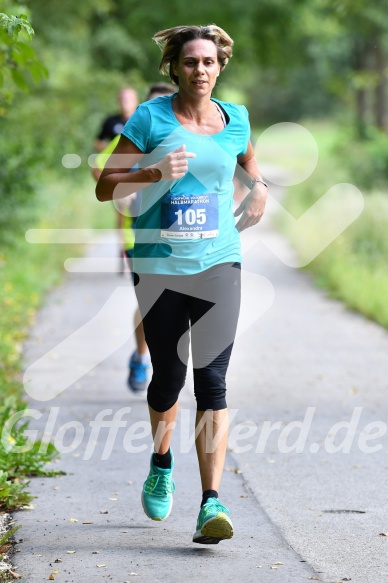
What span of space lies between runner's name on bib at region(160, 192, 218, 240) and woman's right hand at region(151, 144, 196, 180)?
23 centimetres

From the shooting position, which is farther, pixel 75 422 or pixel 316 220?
pixel 316 220

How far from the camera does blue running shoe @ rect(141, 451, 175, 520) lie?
16.3 ft

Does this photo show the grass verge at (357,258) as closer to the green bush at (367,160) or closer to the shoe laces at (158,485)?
the green bush at (367,160)

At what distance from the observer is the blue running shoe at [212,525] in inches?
178

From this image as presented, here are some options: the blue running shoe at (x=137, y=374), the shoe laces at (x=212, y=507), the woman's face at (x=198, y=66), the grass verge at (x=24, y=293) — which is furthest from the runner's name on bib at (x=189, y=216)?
the blue running shoe at (x=137, y=374)

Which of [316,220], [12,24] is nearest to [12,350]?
[12,24]

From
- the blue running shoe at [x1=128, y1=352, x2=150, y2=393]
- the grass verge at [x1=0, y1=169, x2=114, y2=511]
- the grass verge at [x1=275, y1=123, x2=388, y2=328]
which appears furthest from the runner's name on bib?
the grass verge at [x1=275, y1=123, x2=388, y2=328]

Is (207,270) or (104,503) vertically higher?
(207,270)

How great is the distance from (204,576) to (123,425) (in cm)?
291

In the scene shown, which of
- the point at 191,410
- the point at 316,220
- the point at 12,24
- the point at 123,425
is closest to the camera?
the point at 12,24

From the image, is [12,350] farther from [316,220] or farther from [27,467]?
[316,220]

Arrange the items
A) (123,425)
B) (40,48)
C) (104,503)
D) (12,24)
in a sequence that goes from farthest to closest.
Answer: (40,48), (123,425), (104,503), (12,24)

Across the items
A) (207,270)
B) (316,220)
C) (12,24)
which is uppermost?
(12,24)

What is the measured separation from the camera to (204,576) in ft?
14.2
